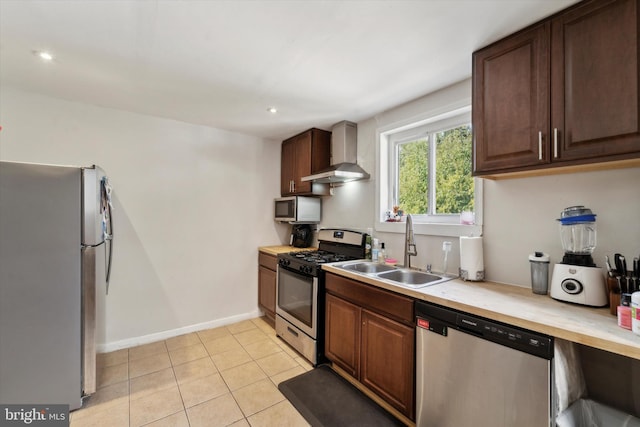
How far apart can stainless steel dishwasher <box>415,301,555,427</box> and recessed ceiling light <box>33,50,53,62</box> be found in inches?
111

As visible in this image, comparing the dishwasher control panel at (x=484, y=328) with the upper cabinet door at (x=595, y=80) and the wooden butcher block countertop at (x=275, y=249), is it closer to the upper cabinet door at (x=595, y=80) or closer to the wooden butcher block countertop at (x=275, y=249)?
the upper cabinet door at (x=595, y=80)

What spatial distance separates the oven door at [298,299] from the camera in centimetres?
237

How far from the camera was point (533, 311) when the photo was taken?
125 cm

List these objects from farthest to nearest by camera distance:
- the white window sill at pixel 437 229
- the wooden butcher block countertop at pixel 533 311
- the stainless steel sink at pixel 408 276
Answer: the stainless steel sink at pixel 408 276
the white window sill at pixel 437 229
the wooden butcher block countertop at pixel 533 311

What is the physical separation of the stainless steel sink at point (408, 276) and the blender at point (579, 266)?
78 centimetres

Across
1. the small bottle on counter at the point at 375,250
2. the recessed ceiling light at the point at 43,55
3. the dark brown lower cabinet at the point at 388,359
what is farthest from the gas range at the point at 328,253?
the recessed ceiling light at the point at 43,55

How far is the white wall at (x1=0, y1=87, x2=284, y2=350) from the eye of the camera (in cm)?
238

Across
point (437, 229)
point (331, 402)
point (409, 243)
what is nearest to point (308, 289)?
point (331, 402)

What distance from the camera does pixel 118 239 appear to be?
265cm

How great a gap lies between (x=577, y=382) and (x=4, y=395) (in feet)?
10.3

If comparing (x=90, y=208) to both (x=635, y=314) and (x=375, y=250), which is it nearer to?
(x=375, y=250)

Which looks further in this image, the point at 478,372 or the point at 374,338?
the point at 374,338

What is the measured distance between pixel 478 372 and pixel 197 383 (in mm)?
2029

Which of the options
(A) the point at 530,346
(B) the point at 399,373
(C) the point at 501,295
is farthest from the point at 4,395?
(C) the point at 501,295
